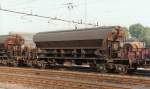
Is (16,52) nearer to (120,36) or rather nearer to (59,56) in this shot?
(59,56)

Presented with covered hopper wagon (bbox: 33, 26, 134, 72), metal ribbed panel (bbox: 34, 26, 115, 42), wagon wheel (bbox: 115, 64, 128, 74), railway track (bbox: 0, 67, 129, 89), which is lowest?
railway track (bbox: 0, 67, 129, 89)

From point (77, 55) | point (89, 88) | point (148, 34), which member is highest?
point (148, 34)

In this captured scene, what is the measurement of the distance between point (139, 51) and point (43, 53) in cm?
1061

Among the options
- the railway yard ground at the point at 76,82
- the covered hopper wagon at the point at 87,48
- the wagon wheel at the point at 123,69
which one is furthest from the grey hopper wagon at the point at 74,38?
the railway yard ground at the point at 76,82

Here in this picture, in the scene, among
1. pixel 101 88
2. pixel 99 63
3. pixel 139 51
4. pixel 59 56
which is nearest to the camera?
pixel 101 88

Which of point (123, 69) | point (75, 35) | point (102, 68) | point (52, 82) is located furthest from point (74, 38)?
point (52, 82)

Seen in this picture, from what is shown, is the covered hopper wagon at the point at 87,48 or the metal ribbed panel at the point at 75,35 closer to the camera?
the covered hopper wagon at the point at 87,48

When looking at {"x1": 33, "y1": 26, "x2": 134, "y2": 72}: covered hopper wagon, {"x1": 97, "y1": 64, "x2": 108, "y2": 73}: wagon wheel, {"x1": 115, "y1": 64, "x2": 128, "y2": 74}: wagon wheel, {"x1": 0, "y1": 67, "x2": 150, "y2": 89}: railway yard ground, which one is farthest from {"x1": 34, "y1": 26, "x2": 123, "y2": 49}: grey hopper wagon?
{"x1": 0, "y1": 67, "x2": 150, "y2": 89}: railway yard ground

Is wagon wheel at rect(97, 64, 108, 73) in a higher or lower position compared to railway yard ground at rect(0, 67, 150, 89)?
higher

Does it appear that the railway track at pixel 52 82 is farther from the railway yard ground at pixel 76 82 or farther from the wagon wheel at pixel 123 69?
the wagon wheel at pixel 123 69

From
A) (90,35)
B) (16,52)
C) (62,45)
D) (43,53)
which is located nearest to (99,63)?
(90,35)

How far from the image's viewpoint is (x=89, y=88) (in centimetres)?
1595

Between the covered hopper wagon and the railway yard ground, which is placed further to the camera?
the covered hopper wagon

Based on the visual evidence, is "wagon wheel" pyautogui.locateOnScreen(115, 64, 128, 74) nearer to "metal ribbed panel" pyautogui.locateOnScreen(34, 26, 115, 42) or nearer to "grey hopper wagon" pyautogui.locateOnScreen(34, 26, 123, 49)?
"grey hopper wagon" pyautogui.locateOnScreen(34, 26, 123, 49)
